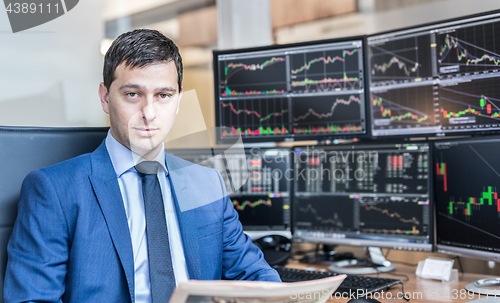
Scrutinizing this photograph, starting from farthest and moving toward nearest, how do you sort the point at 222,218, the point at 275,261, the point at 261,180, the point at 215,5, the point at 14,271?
the point at 215,5
the point at 261,180
the point at 275,261
the point at 222,218
the point at 14,271

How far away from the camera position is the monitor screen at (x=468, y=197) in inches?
51.0

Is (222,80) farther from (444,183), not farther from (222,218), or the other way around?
(444,183)

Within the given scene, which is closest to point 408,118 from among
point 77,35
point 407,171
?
point 407,171

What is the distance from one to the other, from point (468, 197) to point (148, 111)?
1035mm

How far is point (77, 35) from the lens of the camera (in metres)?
1.61

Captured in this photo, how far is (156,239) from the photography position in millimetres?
1043

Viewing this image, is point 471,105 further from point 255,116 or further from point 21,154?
point 21,154

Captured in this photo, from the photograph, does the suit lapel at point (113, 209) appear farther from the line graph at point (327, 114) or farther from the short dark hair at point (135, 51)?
the line graph at point (327, 114)

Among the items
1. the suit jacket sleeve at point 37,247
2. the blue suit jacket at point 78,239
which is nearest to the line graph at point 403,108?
the blue suit jacket at point 78,239

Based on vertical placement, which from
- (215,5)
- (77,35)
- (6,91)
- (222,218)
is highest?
(215,5)

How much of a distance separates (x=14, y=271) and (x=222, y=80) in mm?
1094

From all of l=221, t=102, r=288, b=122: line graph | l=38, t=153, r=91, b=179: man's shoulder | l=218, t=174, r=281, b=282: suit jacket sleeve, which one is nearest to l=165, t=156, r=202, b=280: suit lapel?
l=218, t=174, r=281, b=282: suit jacket sleeve

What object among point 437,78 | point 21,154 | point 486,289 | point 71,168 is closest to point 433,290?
point 486,289

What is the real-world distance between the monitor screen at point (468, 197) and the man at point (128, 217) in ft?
2.16
